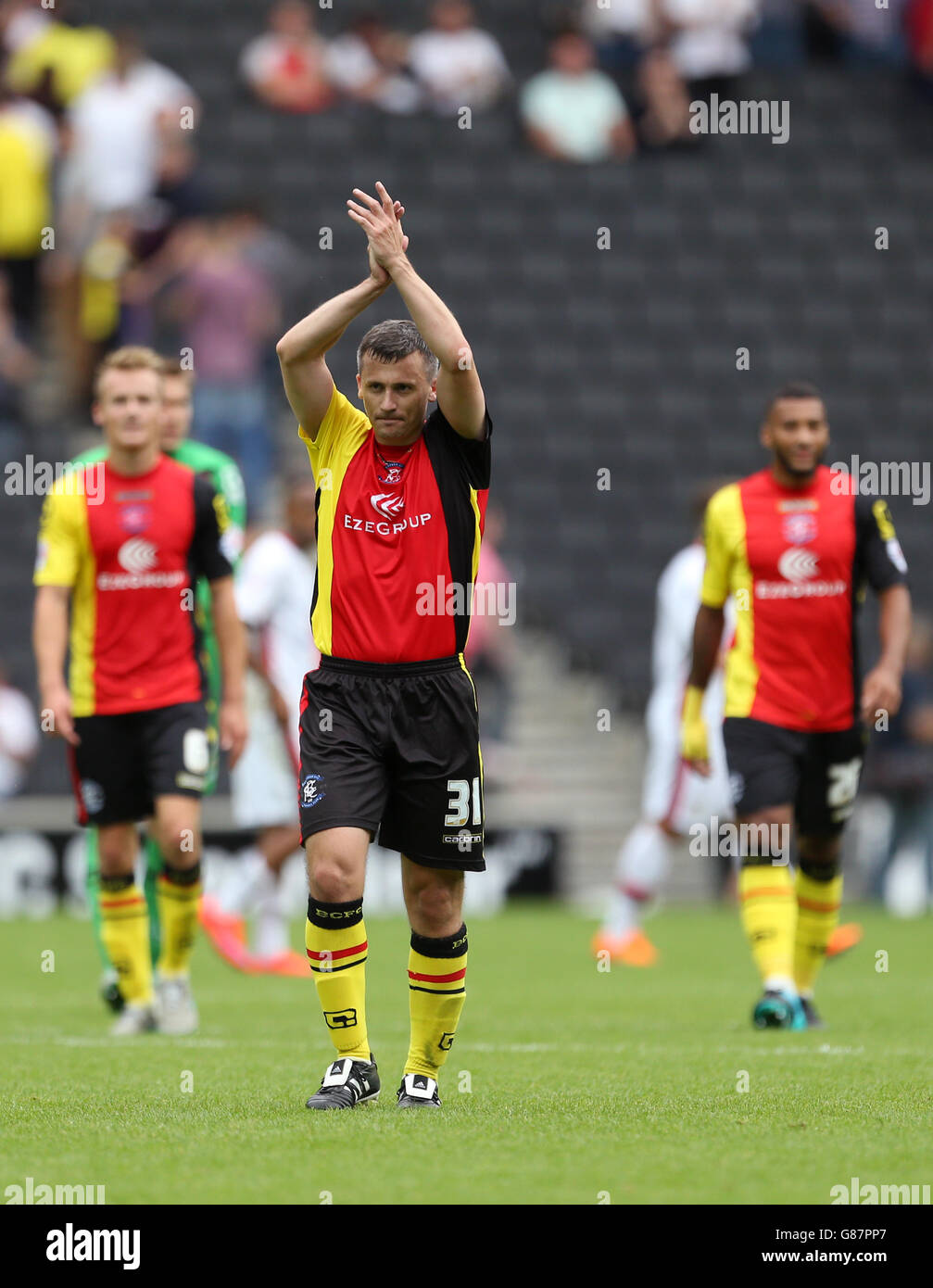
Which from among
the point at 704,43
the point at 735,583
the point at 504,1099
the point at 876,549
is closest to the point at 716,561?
the point at 735,583

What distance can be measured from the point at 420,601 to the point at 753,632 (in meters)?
2.94

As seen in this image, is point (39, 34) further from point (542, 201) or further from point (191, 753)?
point (191, 753)

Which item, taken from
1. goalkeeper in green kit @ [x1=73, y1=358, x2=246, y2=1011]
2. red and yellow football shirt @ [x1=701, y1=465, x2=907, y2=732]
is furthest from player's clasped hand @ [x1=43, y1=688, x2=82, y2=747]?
red and yellow football shirt @ [x1=701, y1=465, x2=907, y2=732]

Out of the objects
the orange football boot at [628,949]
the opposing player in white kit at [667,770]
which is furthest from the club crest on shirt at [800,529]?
the orange football boot at [628,949]

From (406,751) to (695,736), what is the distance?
9.46 ft

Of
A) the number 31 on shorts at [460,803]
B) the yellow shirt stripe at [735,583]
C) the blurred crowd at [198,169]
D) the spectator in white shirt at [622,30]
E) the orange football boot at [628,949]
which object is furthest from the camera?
the spectator in white shirt at [622,30]

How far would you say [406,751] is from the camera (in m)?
6.07

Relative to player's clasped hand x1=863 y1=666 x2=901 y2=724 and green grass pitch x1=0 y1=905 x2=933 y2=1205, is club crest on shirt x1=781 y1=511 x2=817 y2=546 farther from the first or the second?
green grass pitch x1=0 y1=905 x2=933 y2=1205

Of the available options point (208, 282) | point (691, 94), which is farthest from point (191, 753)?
point (691, 94)

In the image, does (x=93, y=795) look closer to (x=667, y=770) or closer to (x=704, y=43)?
(x=667, y=770)

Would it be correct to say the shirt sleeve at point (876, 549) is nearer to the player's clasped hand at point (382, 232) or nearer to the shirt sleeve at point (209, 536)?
the shirt sleeve at point (209, 536)

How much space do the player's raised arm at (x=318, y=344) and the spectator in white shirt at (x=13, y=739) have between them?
1050 centimetres

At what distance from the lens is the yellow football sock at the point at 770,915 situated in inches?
334
